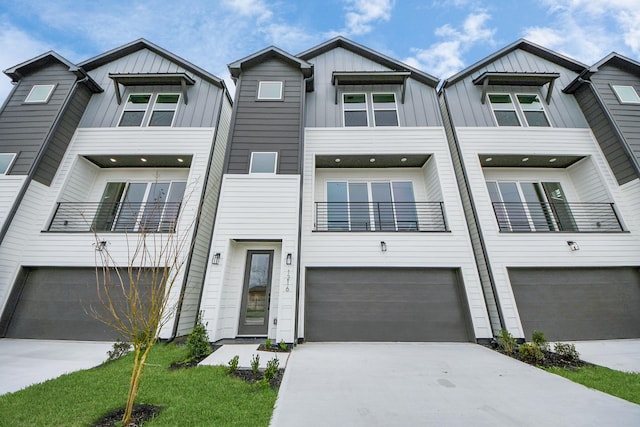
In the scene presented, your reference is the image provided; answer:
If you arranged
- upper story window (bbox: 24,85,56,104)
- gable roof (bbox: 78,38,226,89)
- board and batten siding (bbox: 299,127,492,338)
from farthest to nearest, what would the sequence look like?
gable roof (bbox: 78,38,226,89) < upper story window (bbox: 24,85,56,104) < board and batten siding (bbox: 299,127,492,338)

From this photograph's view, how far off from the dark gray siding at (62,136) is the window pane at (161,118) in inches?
90.4

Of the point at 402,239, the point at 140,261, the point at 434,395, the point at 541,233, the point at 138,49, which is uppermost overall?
the point at 138,49

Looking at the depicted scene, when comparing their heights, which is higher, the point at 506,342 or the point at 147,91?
the point at 147,91

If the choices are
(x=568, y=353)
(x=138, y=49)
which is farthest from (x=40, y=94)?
(x=568, y=353)

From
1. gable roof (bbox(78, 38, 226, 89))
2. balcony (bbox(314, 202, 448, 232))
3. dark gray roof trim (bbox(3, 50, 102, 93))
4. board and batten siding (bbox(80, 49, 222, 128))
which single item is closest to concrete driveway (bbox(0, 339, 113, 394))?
balcony (bbox(314, 202, 448, 232))

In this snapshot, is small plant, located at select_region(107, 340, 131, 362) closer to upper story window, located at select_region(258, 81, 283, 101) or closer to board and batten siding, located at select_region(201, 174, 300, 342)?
board and batten siding, located at select_region(201, 174, 300, 342)

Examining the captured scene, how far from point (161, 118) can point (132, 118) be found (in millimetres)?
986

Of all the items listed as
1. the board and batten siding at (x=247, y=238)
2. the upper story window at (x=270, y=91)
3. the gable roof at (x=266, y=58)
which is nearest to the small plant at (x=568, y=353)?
the board and batten siding at (x=247, y=238)

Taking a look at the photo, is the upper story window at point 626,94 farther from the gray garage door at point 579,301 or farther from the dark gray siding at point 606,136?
the gray garage door at point 579,301

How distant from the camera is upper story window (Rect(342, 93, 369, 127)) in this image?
848cm

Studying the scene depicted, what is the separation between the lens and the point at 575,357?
4.71 meters

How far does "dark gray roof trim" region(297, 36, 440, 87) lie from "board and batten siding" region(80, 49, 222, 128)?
3.96 metres

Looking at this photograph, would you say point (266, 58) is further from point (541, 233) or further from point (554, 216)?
point (554, 216)

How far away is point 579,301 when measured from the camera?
6.38 meters
